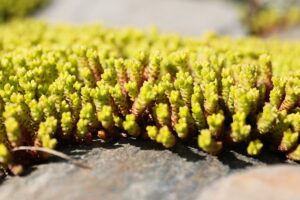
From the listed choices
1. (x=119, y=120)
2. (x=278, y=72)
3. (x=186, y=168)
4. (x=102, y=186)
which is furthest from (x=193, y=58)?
(x=102, y=186)

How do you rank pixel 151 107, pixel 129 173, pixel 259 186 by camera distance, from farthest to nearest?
pixel 151 107
pixel 129 173
pixel 259 186

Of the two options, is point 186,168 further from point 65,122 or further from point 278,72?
point 278,72

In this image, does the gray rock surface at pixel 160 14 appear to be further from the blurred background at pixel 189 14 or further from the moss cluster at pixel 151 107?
the moss cluster at pixel 151 107

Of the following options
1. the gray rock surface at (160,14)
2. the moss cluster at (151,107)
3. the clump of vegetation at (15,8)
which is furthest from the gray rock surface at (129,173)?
the clump of vegetation at (15,8)

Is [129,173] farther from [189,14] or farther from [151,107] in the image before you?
[189,14]

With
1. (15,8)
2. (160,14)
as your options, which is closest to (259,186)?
(160,14)

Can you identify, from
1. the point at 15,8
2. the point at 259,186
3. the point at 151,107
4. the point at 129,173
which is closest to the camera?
the point at 259,186

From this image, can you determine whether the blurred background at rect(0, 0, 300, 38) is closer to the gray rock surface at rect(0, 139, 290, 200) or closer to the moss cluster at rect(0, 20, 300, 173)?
the moss cluster at rect(0, 20, 300, 173)
